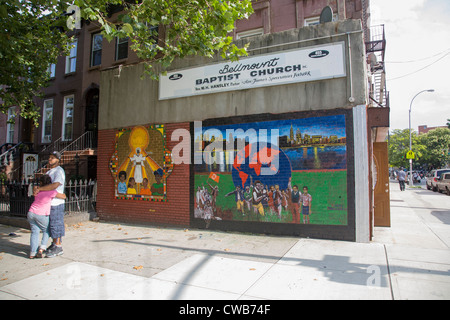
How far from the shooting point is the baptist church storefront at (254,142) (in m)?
6.77

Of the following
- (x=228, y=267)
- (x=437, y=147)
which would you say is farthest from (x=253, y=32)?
(x=437, y=147)

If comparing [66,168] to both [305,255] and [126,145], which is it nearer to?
[126,145]

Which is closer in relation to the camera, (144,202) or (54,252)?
(54,252)

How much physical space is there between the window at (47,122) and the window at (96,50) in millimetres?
3969

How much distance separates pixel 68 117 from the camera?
15.7 metres

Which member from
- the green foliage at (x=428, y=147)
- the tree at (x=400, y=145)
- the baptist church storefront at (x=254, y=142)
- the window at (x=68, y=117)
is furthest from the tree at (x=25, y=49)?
the green foliage at (x=428, y=147)

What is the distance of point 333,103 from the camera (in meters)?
6.93

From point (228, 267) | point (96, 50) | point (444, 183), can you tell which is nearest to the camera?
point (228, 267)

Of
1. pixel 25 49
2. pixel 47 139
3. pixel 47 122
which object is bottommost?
pixel 47 139

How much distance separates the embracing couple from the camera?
18.1 ft

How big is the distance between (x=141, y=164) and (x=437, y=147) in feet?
193

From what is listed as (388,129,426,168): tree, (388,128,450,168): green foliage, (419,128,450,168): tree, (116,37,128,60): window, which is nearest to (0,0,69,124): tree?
(116,37,128,60): window

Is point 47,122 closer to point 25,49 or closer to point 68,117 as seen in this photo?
point 68,117
